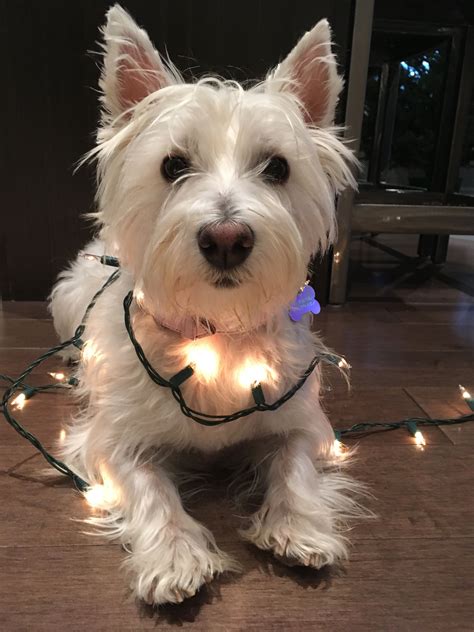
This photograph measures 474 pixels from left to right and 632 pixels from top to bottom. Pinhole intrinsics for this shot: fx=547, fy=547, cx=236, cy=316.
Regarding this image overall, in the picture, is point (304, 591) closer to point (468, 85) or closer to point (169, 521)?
point (169, 521)

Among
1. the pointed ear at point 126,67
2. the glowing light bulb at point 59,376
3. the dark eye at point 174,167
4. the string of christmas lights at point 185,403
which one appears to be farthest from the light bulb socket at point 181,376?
the glowing light bulb at point 59,376

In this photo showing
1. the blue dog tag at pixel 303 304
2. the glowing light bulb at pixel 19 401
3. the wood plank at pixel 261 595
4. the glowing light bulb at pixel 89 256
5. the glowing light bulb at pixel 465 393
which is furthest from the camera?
the glowing light bulb at pixel 89 256

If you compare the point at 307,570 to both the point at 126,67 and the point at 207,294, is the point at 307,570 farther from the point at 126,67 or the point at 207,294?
the point at 126,67

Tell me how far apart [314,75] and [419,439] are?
32.4 inches

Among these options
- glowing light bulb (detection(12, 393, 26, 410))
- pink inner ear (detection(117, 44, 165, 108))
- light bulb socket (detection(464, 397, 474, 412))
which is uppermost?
pink inner ear (detection(117, 44, 165, 108))

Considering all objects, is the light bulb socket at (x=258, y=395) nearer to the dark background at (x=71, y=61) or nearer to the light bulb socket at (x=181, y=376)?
the light bulb socket at (x=181, y=376)

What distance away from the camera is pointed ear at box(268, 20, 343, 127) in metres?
0.99

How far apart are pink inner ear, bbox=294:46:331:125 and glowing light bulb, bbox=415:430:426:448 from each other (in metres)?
0.74

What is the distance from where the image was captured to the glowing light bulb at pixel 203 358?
98 cm

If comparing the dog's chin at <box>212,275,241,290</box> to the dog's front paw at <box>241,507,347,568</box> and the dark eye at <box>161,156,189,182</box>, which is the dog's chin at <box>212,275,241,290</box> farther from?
the dog's front paw at <box>241,507,347,568</box>

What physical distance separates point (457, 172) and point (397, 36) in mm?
838

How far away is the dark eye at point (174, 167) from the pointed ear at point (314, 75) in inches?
10.1

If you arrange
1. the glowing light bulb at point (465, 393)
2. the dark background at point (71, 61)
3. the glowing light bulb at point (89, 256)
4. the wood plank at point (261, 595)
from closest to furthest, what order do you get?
the wood plank at point (261, 595) < the glowing light bulb at point (465, 393) < the glowing light bulb at point (89, 256) < the dark background at point (71, 61)

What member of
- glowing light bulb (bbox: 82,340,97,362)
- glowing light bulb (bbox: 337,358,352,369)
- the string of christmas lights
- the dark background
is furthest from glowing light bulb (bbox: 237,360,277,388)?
the dark background
